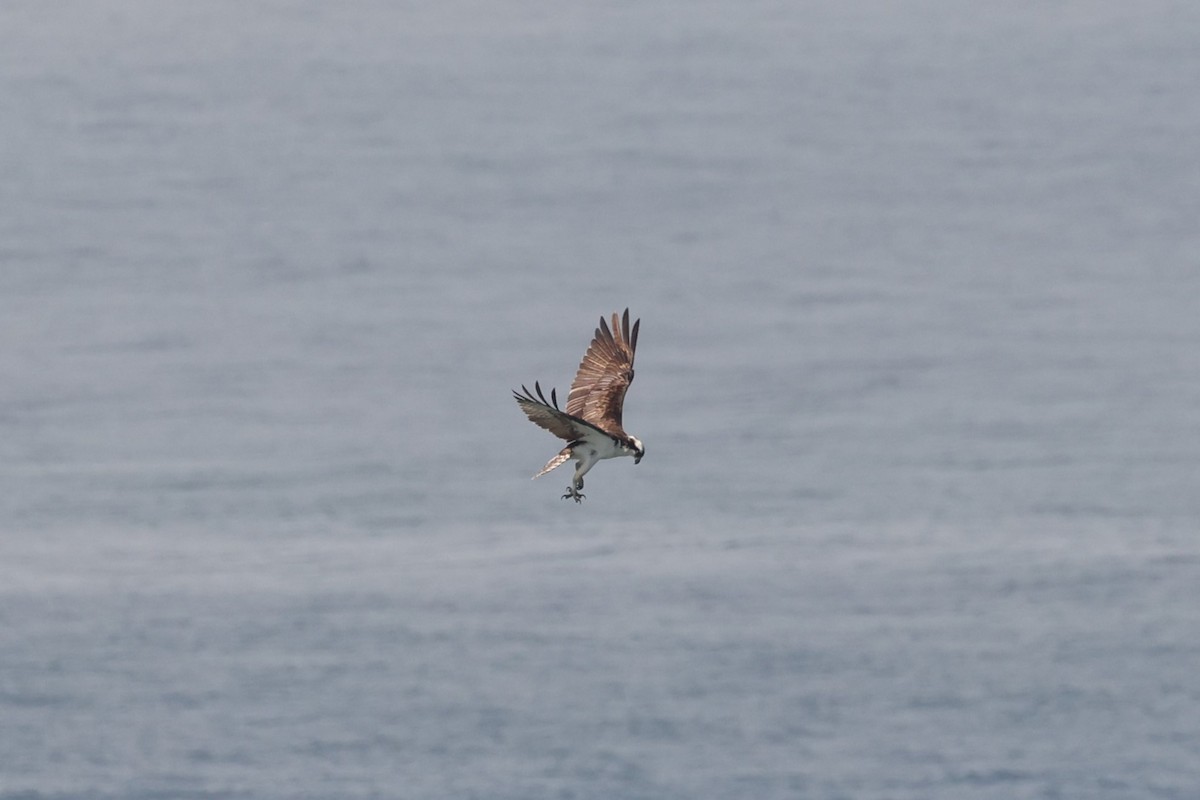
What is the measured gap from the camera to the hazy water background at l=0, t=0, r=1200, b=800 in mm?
73562

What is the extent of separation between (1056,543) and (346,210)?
42.5m

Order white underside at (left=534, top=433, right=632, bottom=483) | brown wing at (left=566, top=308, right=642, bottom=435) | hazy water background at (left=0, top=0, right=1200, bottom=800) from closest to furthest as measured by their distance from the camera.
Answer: white underside at (left=534, top=433, right=632, bottom=483)
brown wing at (left=566, top=308, right=642, bottom=435)
hazy water background at (left=0, top=0, right=1200, bottom=800)

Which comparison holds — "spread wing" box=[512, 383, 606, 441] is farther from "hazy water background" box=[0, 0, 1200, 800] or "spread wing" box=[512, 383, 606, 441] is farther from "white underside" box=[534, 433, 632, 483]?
"hazy water background" box=[0, 0, 1200, 800]

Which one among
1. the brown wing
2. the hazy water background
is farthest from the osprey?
the hazy water background

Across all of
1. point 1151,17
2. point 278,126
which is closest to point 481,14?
point 278,126

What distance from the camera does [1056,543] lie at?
78.3 m

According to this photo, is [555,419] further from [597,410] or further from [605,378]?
[605,378]

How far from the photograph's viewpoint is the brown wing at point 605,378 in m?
27.7

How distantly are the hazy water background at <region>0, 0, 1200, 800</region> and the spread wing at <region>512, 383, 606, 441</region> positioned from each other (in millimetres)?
45168

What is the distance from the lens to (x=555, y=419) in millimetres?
24422

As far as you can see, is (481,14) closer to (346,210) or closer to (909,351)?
(346,210)

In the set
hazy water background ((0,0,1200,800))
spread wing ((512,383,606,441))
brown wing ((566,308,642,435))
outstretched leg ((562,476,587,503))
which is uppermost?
hazy water background ((0,0,1200,800))

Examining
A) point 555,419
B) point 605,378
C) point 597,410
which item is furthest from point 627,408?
point 555,419

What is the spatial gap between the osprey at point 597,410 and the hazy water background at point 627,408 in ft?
139
